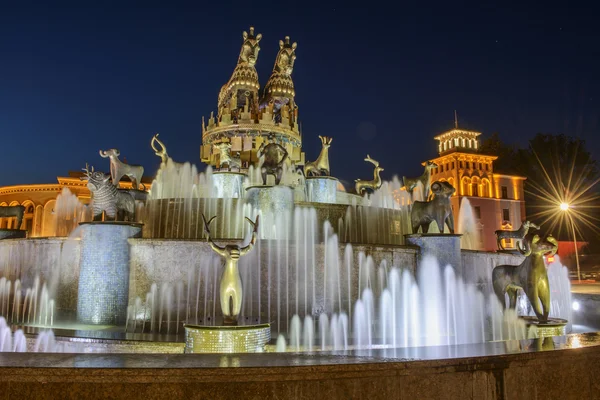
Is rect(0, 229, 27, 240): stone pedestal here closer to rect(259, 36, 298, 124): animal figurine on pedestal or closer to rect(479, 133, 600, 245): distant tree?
rect(259, 36, 298, 124): animal figurine on pedestal

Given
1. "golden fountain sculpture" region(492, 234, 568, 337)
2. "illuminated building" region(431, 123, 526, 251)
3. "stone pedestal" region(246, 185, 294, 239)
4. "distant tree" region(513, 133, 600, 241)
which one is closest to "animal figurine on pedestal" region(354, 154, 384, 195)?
"stone pedestal" region(246, 185, 294, 239)

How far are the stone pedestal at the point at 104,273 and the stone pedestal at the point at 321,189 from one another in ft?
33.4

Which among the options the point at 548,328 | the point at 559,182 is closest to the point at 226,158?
the point at 548,328

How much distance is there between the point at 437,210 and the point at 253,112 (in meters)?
16.3

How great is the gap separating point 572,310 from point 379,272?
877 cm

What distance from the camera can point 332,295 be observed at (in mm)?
11742

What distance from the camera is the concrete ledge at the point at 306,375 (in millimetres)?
3461

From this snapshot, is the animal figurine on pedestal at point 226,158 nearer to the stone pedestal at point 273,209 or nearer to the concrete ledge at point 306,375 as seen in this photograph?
the stone pedestal at point 273,209

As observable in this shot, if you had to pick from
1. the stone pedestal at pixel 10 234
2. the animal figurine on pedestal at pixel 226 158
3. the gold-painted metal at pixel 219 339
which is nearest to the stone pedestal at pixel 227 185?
the animal figurine on pedestal at pixel 226 158

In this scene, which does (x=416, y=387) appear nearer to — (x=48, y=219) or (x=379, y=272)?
(x=379, y=272)

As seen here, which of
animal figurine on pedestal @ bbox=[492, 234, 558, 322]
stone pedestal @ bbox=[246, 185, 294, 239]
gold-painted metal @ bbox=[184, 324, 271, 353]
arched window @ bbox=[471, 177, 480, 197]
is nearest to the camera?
gold-painted metal @ bbox=[184, 324, 271, 353]

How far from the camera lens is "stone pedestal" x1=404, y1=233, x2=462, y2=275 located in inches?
511

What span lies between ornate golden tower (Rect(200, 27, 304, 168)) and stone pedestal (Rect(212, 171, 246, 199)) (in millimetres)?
5348

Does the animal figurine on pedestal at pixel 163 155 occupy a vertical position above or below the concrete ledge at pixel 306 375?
above
